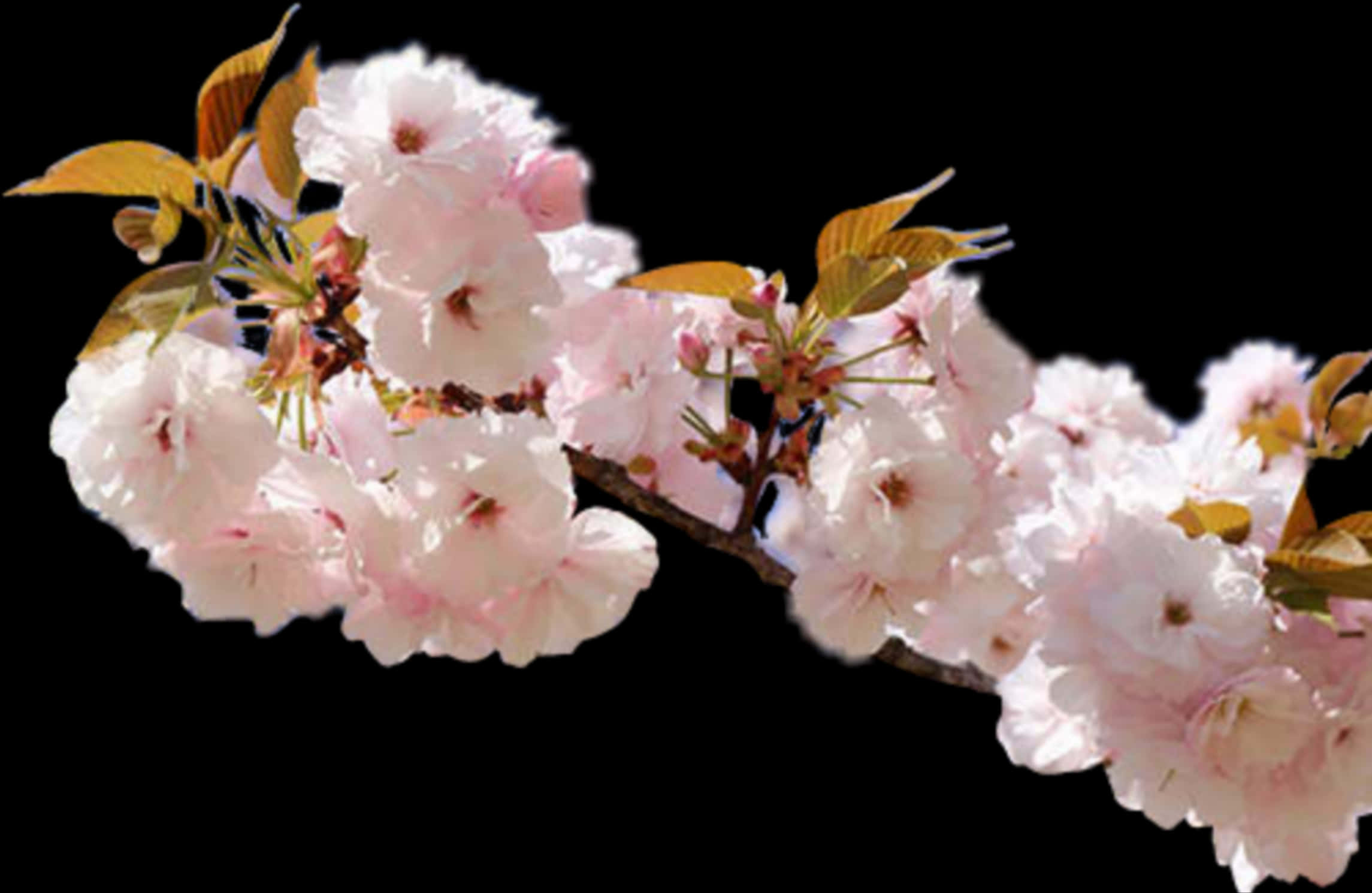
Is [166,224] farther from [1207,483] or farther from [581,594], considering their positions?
[1207,483]

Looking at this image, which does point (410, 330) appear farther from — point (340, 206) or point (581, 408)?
point (581, 408)

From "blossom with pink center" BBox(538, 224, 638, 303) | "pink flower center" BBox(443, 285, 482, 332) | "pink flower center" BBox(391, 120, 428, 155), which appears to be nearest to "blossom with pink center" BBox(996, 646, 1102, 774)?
"blossom with pink center" BBox(538, 224, 638, 303)

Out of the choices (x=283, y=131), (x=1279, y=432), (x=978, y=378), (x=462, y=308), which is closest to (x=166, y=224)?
(x=283, y=131)

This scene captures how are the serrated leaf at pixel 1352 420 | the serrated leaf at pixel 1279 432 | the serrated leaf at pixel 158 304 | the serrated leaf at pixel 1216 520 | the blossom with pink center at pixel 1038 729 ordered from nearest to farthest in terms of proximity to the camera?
the serrated leaf at pixel 158 304 < the serrated leaf at pixel 1216 520 < the blossom with pink center at pixel 1038 729 < the serrated leaf at pixel 1352 420 < the serrated leaf at pixel 1279 432

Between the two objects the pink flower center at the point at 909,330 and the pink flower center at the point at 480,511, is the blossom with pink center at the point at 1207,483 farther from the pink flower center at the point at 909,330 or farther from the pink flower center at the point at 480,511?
the pink flower center at the point at 480,511

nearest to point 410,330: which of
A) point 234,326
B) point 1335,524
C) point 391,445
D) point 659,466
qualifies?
point 391,445

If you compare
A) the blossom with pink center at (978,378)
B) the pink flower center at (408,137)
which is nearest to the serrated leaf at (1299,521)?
the blossom with pink center at (978,378)

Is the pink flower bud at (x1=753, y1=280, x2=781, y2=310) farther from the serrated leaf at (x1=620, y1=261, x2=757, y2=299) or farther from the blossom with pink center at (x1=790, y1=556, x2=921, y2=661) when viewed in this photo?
the blossom with pink center at (x1=790, y1=556, x2=921, y2=661)
